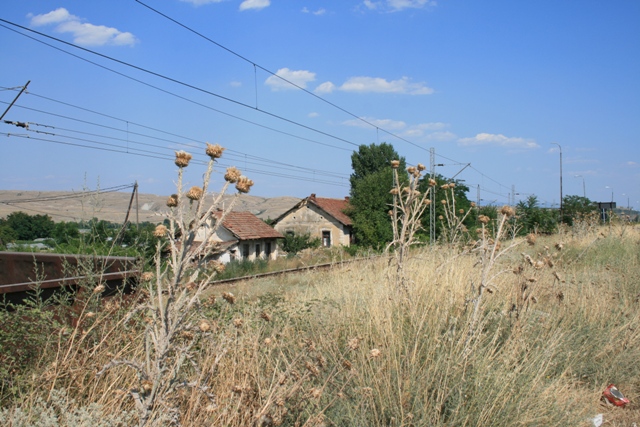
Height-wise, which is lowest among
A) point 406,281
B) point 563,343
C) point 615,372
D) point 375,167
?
point 615,372

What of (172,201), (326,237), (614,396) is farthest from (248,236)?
(172,201)

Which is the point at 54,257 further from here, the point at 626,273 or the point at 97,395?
the point at 626,273

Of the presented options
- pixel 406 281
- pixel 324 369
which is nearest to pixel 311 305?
pixel 406 281

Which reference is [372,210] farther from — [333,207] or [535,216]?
[535,216]

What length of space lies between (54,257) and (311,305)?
2568 millimetres

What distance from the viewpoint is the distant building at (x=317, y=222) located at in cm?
5516

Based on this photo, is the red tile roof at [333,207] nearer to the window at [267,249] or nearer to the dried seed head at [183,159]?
the window at [267,249]

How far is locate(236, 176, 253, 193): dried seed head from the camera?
2186mm

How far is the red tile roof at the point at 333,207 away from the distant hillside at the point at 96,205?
348 centimetres

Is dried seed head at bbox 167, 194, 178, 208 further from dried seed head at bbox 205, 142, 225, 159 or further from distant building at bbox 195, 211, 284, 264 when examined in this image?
distant building at bbox 195, 211, 284, 264

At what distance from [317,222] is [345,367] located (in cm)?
5223

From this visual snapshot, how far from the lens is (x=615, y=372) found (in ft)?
17.4

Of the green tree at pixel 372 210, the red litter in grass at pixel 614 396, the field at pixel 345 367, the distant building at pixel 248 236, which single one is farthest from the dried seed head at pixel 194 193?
the green tree at pixel 372 210

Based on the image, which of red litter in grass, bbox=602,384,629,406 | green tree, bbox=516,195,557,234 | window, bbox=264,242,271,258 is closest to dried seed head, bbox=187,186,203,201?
red litter in grass, bbox=602,384,629,406
